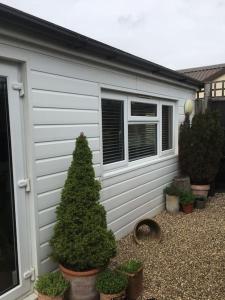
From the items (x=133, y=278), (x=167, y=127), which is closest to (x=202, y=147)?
(x=167, y=127)

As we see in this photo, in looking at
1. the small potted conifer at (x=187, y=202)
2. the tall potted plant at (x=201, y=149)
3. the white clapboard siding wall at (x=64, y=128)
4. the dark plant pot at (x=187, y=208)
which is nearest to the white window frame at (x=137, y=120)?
the white clapboard siding wall at (x=64, y=128)

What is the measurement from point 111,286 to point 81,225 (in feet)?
1.95

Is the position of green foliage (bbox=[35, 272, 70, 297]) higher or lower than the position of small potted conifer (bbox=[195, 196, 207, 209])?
higher

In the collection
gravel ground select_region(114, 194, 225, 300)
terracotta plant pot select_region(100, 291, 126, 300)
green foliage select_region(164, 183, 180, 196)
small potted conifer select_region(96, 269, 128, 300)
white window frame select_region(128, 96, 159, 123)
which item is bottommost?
gravel ground select_region(114, 194, 225, 300)

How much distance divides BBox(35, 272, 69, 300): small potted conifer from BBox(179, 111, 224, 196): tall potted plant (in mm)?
4243

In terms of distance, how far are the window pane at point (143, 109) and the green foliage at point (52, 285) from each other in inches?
114

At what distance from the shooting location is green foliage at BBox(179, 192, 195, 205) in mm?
5655

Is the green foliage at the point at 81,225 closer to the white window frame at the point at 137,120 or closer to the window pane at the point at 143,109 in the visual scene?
the white window frame at the point at 137,120

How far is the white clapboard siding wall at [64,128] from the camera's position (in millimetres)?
2906

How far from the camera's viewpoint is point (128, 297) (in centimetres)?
286

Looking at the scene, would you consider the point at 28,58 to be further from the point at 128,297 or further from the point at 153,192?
the point at 153,192

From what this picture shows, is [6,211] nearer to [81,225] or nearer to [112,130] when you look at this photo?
[81,225]

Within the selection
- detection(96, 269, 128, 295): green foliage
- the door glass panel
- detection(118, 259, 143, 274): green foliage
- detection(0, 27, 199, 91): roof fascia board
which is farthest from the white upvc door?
detection(118, 259, 143, 274): green foliage

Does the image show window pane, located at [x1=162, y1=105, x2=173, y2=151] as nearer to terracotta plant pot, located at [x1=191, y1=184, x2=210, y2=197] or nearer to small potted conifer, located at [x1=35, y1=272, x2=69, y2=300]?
terracotta plant pot, located at [x1=191, y1=184, x2=210, y2=197]
